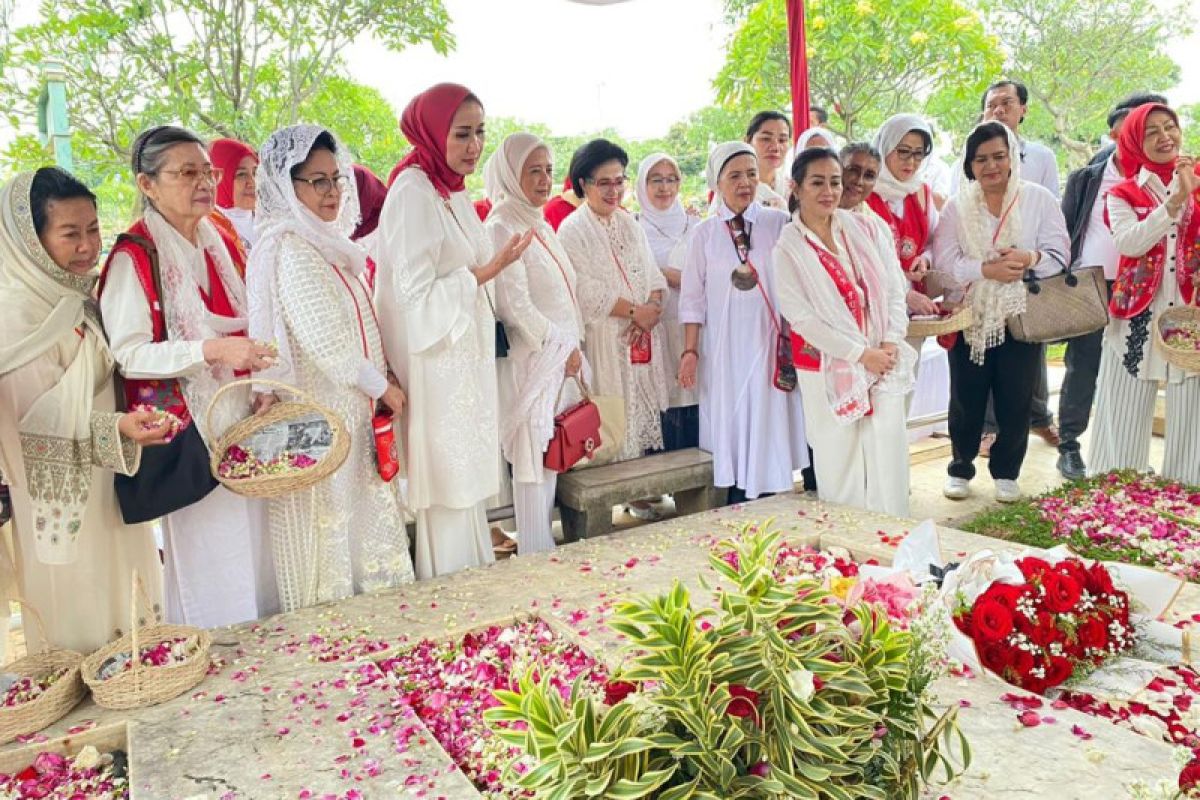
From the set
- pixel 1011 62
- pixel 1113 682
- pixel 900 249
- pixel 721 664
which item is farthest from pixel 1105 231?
pixel 1011 62

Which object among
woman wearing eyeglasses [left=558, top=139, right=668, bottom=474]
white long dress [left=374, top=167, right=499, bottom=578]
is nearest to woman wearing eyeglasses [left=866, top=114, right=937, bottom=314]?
woman wearing eyeglasses [left=558, top=139, right=668, bottom=474]

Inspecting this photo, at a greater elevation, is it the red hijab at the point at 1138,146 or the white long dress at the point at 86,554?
the red hijab at the point at 1138,146

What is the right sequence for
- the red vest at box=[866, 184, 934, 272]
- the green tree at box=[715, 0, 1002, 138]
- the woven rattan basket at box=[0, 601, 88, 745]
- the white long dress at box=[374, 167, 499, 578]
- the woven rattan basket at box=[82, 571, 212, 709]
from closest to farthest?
the woven rattan basket at box=[0, 601, 88, 745]
the woven rattan basket at box=[82, 571, 212, 709]
the white long dress at box=[374, 167, 499, 578]
the red vest at box=[866, 184, 934, 272]
the green tree at box=[715, 0, 1002, 138]

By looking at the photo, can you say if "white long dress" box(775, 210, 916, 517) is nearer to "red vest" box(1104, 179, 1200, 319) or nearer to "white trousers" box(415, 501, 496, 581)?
"red vest" box(1104, 179, 1200, 319)

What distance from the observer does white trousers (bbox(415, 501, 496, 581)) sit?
3.09m

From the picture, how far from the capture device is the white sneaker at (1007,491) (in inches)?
162

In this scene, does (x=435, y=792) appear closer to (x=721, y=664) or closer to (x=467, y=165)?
(x=721, y=664)

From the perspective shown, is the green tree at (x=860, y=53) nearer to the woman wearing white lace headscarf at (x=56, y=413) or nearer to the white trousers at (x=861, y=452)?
the white trousers at (x=861, y=452)

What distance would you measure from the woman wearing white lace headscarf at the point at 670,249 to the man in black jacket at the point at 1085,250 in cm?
183

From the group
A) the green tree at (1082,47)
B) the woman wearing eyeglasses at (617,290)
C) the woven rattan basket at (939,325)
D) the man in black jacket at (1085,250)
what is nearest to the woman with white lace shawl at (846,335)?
the woven rattan basket at (939,325)

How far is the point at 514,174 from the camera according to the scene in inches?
137

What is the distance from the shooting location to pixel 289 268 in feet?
8.63

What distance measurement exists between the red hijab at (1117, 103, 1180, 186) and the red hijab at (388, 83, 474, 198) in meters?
2.74

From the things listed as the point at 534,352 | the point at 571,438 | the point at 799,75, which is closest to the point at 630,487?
the point at 571,438
